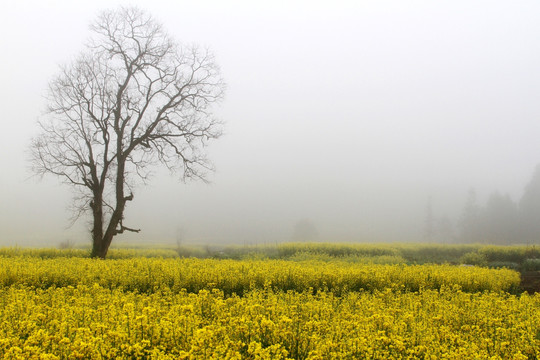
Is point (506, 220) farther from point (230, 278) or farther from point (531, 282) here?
point (230, 278)

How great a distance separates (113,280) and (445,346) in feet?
28.5

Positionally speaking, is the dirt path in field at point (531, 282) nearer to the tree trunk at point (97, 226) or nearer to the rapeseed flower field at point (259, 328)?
the rapeseed flower field at point (259, 328)

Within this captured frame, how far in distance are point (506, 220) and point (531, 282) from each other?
154 feet

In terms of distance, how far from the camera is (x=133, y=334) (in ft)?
17.6

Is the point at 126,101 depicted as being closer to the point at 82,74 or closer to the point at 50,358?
Answer: the point at 82,74

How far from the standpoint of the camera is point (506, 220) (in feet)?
189

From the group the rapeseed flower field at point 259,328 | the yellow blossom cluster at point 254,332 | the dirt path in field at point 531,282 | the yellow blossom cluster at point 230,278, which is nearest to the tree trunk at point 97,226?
the yellow blossom cluster at point 230,278

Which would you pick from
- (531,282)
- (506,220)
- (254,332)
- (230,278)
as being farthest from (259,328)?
(506,220)

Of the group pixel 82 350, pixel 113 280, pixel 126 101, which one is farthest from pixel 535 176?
pixel 82 350

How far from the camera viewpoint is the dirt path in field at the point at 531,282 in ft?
48.1

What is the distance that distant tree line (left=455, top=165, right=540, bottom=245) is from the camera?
181ft

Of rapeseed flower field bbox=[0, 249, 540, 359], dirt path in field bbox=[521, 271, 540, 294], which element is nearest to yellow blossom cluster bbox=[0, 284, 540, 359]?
rapeseed flower field bbox=[0, 249, 540, 359]

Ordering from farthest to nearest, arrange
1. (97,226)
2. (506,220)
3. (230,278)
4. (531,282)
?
(506,220) < (97,226) < (531,282) < (230,278)

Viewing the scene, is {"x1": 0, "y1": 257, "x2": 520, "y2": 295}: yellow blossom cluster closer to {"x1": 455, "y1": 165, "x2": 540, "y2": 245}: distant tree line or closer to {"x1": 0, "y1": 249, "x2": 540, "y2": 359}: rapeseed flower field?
{"x1": 0, "y1": 249, "x2": 540, "y2": 359}: rapeseed flower field
